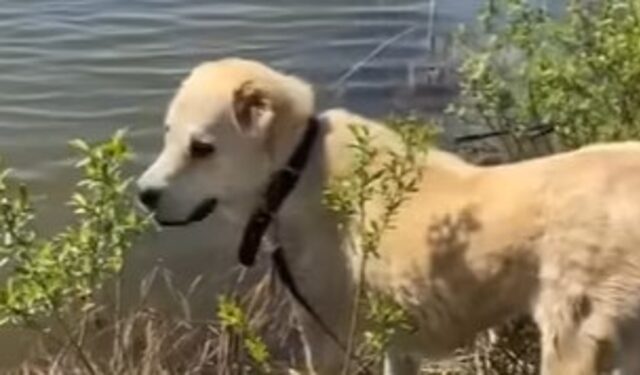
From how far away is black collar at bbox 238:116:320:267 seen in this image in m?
5.41

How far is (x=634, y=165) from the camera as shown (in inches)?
193

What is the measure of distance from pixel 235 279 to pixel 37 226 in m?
1.34

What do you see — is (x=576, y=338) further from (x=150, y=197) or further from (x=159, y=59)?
(x=159, y=59)

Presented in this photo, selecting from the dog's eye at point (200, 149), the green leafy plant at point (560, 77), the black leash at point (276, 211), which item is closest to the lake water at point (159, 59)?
the green leafy plant at point (560, 77)

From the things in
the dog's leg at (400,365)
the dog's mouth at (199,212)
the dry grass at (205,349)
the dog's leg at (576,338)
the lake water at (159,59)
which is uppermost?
the dog's mouth at (199,212)

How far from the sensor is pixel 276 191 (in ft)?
18.0

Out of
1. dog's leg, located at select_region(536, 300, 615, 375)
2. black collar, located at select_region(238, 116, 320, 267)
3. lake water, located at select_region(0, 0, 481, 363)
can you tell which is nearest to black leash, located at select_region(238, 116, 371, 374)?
black collar, located at select_region(238, 116, 320, 267)

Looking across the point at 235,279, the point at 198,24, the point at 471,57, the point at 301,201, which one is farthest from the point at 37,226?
the point at 198,24

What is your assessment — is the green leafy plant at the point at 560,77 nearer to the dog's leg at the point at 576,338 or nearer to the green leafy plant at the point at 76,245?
the dog's leg at the point at 576,338

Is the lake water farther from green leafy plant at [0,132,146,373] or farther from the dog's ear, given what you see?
green leafy plant at [0,132,146,373]

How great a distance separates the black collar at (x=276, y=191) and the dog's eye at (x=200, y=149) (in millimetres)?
222

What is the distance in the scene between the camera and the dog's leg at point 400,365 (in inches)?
228

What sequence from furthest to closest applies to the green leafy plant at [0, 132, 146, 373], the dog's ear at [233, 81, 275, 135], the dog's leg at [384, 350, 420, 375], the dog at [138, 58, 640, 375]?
the dog's leg at [384, 350, 420, 375]
the dog's ear at [233, 81, 275, 135]
the dog at [138, 58, 640, 375]
the green leafy plant at [0, 132, 146, 373]

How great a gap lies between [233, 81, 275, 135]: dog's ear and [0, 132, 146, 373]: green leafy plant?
0.47 meters
